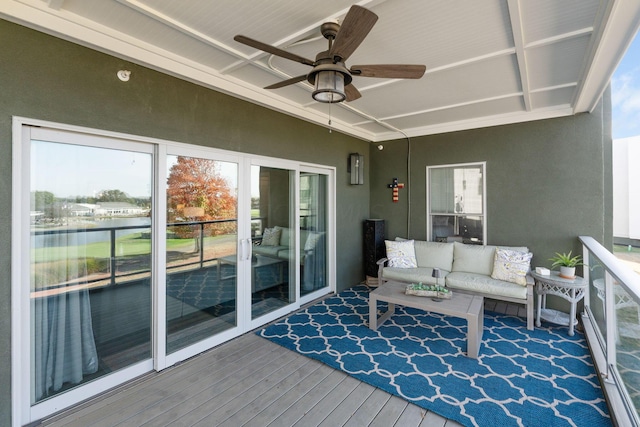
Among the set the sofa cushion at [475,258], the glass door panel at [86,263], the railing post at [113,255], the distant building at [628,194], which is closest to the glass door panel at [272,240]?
the glass door panel at [86,263]

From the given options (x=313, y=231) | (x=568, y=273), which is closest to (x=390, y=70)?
(x=313, y=231)

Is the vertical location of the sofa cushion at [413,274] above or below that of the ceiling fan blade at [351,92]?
below

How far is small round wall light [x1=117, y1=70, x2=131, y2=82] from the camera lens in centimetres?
243

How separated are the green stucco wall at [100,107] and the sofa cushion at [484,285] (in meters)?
2.81

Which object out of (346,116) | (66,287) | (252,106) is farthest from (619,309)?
(66,287)

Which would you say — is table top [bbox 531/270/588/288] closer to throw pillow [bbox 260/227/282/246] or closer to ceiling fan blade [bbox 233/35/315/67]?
throw pillow [bbox 260/227/282/246]

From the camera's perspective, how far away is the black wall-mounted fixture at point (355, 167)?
522 centimetres

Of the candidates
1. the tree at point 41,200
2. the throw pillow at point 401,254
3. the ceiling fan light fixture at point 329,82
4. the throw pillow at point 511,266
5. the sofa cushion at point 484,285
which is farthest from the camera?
the throw pillow at point 401,254

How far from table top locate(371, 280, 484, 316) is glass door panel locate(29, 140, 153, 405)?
2.55m

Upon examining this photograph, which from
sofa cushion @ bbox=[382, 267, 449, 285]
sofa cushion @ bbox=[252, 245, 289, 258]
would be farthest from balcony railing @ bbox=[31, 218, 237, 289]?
sofa cushion @ bbox=[382, 267, 449, 285]

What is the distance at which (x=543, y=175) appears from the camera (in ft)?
13.8

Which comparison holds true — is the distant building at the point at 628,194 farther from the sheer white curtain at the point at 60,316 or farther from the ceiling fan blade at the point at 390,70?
the sheer white curtain at the point at 60,316

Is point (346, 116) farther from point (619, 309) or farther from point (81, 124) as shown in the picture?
Answer: point (619, 309)

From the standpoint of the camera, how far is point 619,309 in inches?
90.3
